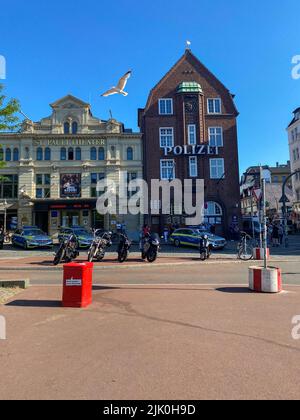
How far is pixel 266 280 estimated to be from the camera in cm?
848

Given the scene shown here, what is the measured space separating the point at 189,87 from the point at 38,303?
34.4 metres

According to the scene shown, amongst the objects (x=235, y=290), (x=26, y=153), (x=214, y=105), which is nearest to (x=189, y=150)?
(x=214, y=105)

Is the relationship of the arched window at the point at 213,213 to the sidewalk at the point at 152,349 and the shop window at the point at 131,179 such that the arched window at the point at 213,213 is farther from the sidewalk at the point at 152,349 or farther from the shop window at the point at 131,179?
the sidewalk at the point at 152,349

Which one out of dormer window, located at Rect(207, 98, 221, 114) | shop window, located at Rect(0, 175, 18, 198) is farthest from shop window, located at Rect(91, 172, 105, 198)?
dormer window, located at Rect(207, 98, 221, 114)

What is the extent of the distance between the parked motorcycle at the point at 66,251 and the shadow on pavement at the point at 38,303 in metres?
7.11

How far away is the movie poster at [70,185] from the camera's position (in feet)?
119

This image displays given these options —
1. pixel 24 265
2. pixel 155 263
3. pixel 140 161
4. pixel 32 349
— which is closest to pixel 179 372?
pixel 32 349

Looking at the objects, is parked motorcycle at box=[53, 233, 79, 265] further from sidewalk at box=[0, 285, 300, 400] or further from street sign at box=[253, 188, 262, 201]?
street sign at box=[253, 188, 262, 201]

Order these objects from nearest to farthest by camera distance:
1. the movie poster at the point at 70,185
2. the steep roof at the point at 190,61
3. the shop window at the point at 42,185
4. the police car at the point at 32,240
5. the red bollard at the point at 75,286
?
the red bollard at the point at 75,286
the police car at the point at 32,240
the movie poster at the point at 70,185
the shop window at the point at 42,185
the steep roof at the point at 190,61

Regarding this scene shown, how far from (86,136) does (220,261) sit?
2546 cm

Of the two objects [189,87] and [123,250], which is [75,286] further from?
[189,87]

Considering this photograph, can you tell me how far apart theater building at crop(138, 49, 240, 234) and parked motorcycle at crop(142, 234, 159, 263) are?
18.9 metres

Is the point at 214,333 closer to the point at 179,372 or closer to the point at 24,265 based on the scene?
the point at 179,372

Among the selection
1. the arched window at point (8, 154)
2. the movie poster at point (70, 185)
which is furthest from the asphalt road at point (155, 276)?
the arched window at point (8, 154)
